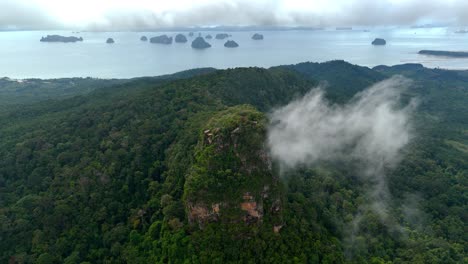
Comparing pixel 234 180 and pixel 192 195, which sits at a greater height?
pixel 234 180

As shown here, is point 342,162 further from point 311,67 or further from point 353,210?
point 311,67

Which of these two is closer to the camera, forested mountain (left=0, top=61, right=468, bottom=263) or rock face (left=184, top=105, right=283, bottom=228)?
rock face (left=184, top=105, right=283, bottom=228)

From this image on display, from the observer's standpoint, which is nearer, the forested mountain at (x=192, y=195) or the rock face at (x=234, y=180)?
the rock face at (x=234, y=180)

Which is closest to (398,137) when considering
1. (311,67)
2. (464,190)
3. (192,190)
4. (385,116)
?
(385,116)
